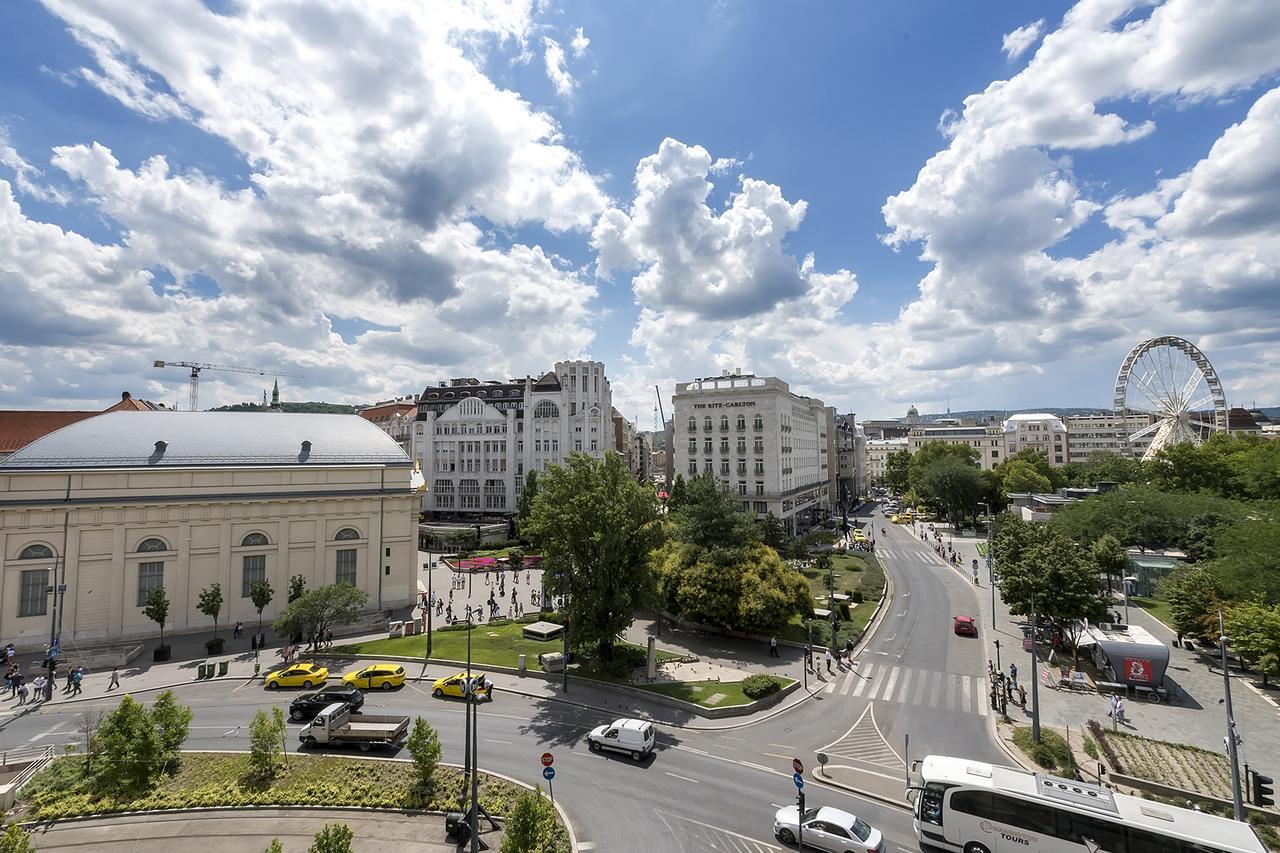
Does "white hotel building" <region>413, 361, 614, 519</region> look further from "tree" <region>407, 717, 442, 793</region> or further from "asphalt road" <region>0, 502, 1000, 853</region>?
"tree" <region>407, 717, 442, 793</region>

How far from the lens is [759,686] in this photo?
30.4m

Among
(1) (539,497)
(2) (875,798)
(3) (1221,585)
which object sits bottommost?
(2) (875,798)

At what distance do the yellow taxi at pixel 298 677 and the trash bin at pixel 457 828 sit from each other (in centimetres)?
1831

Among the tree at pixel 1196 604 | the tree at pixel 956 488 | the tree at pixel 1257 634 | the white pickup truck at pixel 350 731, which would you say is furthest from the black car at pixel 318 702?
the tree at pixel 956 488

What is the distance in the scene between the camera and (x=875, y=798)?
21156 mm

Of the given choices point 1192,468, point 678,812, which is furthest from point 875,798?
point 1192,468

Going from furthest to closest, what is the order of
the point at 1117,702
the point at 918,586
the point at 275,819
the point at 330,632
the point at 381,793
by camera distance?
the point at 918,586
the point at 330,632
the point at 1117,702
the point at 381,793
the point at 275,819

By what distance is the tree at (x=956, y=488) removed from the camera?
91438mm

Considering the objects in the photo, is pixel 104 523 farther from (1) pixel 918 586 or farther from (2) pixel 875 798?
(1) pixel 918 586

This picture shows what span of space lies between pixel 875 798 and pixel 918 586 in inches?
1595

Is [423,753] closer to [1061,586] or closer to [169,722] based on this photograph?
[169,722]

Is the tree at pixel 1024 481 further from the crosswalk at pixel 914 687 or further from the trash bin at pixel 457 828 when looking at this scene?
the trash bin at pixel 457 828

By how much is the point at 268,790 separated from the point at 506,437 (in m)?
79.7

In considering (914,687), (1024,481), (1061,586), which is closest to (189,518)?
(914,687)
